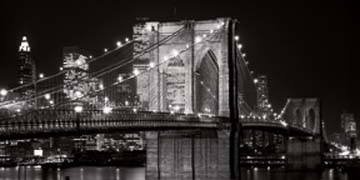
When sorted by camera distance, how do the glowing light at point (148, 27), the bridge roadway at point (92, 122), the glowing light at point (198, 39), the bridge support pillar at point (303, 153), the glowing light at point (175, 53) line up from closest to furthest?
1. the bridge roadway at point (92, 122)
2. the glowing light at point (175, 53)
3. the glowing light at point (198, 39)
4. the glowing light at point (148, 27)
5. the bridge support pillar at point (303, 153)

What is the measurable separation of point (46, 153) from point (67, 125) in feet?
386

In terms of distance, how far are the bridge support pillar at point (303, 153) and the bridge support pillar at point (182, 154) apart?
159 feet

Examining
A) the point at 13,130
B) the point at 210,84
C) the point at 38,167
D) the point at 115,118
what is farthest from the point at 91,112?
the point at 38,167

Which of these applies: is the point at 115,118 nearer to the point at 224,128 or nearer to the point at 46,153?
the point at 224,128

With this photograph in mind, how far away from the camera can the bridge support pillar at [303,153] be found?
100312mm

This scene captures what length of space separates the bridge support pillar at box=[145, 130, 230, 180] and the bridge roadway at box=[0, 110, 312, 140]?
4.90ft

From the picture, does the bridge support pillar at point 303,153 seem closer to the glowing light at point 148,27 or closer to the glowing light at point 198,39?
the glowing light at point 198,39

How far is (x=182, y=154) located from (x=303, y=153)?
5265cm

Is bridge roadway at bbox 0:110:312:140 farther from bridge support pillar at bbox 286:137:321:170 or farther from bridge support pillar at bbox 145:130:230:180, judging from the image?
bridge support pillar at bbox 286:137:321:170

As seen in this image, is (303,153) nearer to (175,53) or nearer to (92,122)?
(175,53)

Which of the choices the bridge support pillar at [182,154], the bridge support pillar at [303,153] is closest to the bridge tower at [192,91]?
the bridge support pillar at [182,154]

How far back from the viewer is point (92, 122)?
114ft

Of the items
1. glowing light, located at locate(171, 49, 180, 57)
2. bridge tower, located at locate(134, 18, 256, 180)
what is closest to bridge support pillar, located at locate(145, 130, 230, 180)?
bridge tower, located at locate(134, 18, 256, 180)

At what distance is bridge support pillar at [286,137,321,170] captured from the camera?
100312mm
